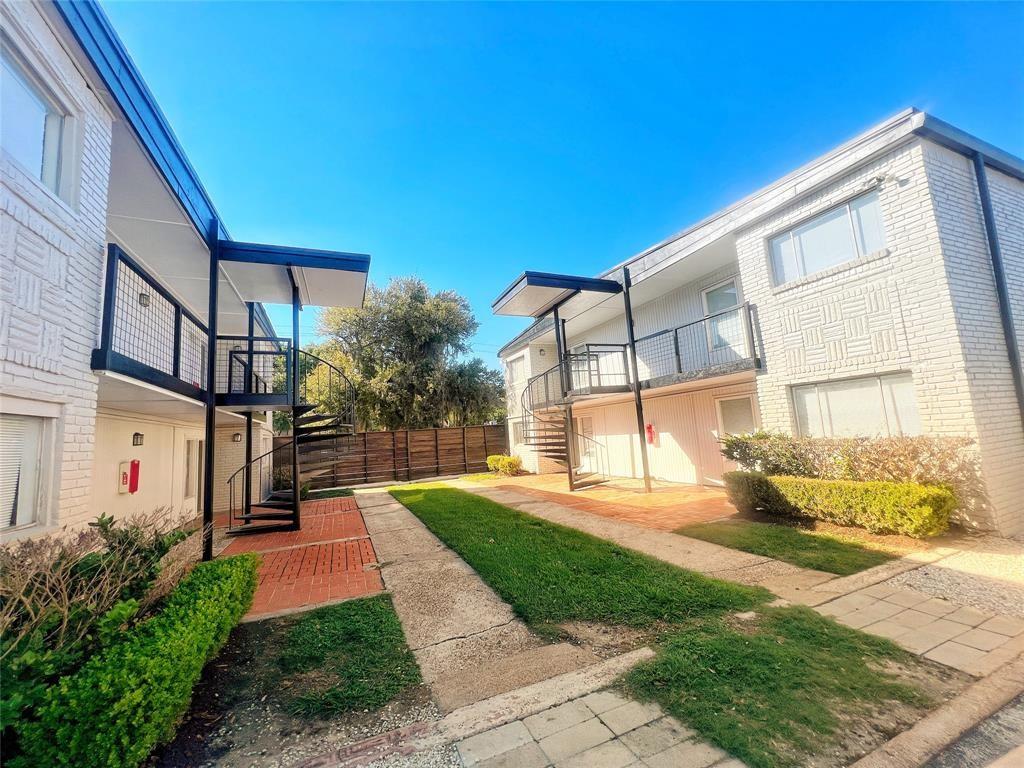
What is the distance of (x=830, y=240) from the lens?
→ 714 centimetres

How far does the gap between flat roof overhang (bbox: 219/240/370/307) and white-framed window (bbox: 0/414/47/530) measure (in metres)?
4.58

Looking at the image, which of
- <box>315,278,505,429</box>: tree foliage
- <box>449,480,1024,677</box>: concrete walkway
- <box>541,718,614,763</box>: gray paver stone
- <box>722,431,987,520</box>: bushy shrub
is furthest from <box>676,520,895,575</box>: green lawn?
<box>315,278,505,429</box>: tree foliage

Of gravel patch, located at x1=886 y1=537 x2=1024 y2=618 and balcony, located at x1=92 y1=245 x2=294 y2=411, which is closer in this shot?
gravel patch, located at x1=886 y1=537 x2=1024 y2=618

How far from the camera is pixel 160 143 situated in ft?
15.9

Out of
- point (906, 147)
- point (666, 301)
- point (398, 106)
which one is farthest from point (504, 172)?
point (906, 147)

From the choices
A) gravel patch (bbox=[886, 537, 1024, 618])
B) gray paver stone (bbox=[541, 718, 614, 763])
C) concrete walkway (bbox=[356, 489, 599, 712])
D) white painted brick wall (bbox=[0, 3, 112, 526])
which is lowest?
gravel patch (bbox=[886, 537, 1024, 618])

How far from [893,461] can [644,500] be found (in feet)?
14.6

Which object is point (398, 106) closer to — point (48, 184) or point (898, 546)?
point (48, 184)

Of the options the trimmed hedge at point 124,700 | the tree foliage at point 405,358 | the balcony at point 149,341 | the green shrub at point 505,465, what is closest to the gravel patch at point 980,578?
the trimmed hedge at point 124,700

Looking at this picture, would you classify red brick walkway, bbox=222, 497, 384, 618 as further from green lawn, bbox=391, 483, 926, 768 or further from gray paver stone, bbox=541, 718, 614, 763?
gray paver stone, bbox=541, 718, 614, 763

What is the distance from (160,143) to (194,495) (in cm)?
790

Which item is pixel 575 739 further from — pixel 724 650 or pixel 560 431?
pixel 560 431

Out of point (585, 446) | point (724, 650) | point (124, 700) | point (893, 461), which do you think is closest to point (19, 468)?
point (124, 700)

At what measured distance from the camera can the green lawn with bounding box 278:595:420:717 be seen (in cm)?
256
